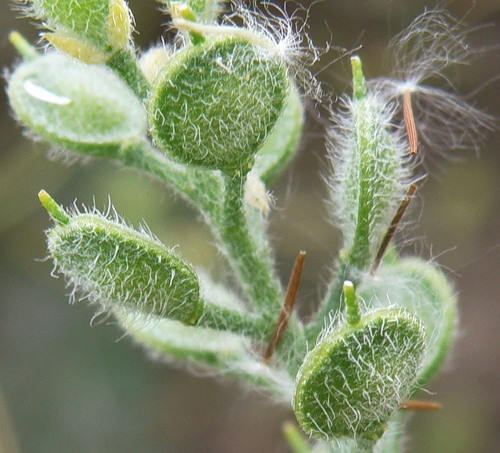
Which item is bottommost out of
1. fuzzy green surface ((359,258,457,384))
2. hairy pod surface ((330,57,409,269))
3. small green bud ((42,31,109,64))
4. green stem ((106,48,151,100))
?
fuzzy green surface ((359,258,457,384))

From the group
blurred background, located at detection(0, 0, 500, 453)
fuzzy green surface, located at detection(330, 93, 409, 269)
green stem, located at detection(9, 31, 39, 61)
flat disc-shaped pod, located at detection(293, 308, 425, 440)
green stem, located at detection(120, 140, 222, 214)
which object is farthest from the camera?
blurred background, located at detection(0, 0, 500, 453)

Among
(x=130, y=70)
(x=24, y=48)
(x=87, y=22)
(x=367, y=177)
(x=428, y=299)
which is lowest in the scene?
(x=428, y=299)

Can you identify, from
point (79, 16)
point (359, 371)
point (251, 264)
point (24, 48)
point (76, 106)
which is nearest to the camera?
point (359, 371)

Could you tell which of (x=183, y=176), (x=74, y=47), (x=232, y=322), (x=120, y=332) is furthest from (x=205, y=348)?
(x=120, y=332)

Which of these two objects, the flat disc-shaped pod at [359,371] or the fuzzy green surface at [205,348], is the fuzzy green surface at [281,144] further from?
the flat disc-shaped pod at [359,371]

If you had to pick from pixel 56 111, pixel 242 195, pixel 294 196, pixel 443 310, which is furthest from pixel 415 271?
pixel 294 196

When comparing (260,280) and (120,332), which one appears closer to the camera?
(260,280)

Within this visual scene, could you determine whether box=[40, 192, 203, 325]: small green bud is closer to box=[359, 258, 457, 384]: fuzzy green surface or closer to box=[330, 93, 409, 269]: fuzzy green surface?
box=[330, 93, 409, 269]: fuzzy green surface

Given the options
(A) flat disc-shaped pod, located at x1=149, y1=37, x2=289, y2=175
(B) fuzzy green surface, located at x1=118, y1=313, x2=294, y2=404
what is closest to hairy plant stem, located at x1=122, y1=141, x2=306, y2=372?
(B) fuzzy green surface, located at x1=118, y1=313, x2=294, y2=404

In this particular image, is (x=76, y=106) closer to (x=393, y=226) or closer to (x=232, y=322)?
(x=232, y=322)
